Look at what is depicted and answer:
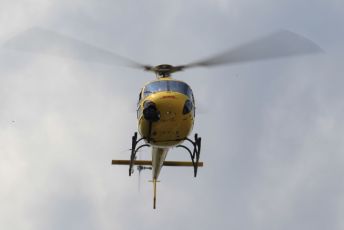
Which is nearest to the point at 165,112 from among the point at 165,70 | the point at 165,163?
the point at 165,70

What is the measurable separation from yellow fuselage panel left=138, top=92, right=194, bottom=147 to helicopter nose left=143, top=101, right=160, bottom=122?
0.13 m

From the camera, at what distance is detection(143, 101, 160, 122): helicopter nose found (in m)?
24.1

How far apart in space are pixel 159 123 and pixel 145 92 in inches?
73.3

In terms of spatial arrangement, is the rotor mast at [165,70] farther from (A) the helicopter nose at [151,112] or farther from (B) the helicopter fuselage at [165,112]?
(A) the helicopter nose at [151,112]

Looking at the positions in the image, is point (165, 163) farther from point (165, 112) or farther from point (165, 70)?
point (165, 112)

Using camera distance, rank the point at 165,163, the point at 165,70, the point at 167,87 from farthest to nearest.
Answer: the point at 165,163 → the point at 165,70 → the point at 167,87

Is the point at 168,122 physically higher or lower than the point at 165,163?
higher

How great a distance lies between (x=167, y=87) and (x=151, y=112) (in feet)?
4.86

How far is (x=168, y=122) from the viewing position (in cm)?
2434

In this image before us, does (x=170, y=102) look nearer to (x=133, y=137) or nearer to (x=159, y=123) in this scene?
(x=159, y=123)

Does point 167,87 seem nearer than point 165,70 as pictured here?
Yes

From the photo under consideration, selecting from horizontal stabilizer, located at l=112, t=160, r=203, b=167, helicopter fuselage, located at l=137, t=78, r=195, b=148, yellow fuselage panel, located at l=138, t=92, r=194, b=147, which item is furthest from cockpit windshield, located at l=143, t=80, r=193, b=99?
horizontal stabilizer, located at l=112, t=160, r=203, b=167

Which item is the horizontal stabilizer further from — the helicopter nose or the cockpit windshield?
the helicopter nose

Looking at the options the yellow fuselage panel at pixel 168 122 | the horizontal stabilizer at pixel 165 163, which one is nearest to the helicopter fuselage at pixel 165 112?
the yellow fuselage panel at pixel 168 122
